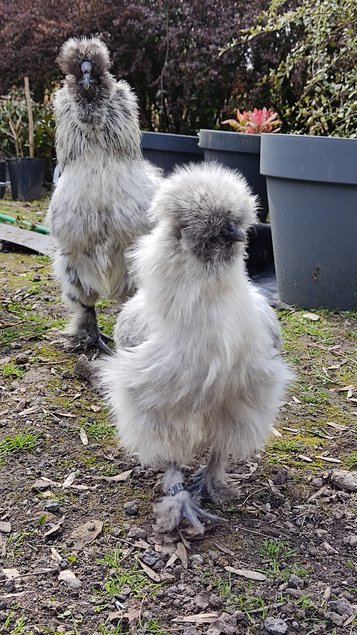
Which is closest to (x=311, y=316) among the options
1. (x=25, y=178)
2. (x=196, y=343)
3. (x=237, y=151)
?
(x=237, y=151)

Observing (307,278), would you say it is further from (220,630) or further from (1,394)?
(220,630)

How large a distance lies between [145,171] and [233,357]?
2133 mm

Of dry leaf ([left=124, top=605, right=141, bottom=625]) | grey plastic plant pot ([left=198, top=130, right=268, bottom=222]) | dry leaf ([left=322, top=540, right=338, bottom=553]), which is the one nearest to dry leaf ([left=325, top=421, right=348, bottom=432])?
dry leaf ([left=322, top=540, right=338, bottom=553])

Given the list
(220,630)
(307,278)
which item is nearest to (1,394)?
(220,630)

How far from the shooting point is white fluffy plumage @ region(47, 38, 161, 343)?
3.88 m

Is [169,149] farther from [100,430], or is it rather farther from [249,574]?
[249,574]

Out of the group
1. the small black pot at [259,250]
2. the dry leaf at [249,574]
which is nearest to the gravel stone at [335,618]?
the dry leaf at [249,574]

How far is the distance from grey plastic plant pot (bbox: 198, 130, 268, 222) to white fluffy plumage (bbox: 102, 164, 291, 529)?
151 inches

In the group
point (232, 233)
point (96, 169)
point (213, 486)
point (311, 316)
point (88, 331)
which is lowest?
point (213, 486)

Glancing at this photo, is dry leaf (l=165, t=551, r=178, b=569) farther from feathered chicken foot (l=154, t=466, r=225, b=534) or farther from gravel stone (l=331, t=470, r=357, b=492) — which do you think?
gravel stone (l=331, t=470, r=357, b=492)

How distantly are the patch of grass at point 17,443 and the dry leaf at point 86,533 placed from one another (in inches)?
24.4

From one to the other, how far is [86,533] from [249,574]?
0.64m

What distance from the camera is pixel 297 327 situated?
4766 mm

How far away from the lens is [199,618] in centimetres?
221
